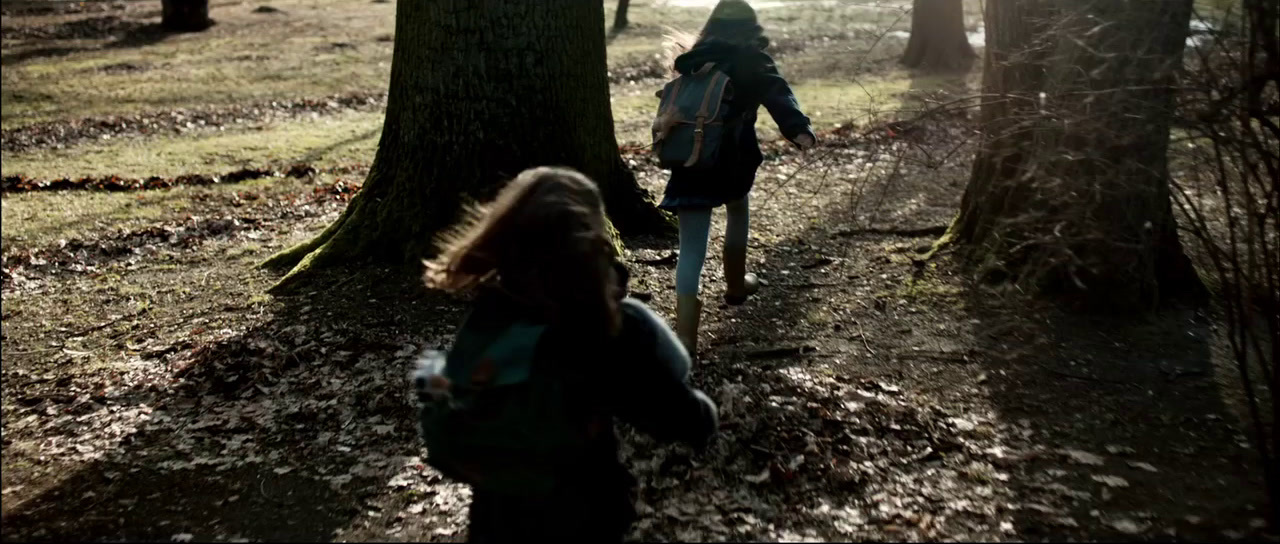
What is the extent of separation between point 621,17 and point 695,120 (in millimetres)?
19709

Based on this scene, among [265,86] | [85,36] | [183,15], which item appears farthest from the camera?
[183,15]

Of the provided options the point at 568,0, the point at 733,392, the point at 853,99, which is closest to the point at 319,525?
the point at 733,392

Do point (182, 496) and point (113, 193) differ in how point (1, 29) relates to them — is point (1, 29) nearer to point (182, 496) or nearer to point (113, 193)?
point (113, 193)

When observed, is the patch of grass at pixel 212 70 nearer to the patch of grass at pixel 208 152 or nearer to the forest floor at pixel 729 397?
the patch of grass at pixel 208 152

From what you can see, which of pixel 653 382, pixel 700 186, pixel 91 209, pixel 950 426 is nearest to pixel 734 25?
pixel 700 186

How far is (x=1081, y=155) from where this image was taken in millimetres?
3871

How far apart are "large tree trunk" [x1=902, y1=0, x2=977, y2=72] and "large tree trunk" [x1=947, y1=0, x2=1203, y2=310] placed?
11425mm

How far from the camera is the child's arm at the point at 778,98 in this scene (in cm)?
486

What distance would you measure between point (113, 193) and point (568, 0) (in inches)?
257

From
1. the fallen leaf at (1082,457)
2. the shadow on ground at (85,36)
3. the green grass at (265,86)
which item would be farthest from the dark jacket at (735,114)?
the shadow on ground at (85,36)

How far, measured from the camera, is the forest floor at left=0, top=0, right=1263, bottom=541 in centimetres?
394

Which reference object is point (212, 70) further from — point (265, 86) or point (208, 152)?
point (208, 152)

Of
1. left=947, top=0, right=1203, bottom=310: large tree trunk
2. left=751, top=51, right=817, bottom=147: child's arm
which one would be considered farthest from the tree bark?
left=751, top=51, right=817, bottom=147: child's arm

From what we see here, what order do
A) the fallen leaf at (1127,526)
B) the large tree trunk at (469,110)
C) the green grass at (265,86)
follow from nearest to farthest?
the fallen leaf at (1127,526)
the large tree trunk at (469,110)
the green grass at (265,86)
